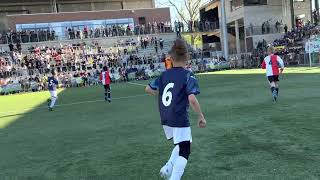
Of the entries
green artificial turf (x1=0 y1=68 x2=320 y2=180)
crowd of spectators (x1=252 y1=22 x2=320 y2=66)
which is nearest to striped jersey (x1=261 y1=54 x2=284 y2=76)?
green artificial turf (x1=0 y1=68 x2=320 y2=180)

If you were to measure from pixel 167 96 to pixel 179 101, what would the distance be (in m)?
0.16

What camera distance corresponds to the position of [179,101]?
549 cm

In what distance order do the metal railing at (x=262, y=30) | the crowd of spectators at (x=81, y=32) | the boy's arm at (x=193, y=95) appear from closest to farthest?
the boy's arm at (x=193, y=95)
the crowd of spectators at (x=81, y=32)
the metal railing at (x=262, y=30)

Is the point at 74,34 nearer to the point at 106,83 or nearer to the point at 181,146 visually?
the point at 106,83

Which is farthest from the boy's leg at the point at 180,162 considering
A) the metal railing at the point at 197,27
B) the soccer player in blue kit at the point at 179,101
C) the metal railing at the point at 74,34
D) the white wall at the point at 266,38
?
the metal railing at the point at 197,27

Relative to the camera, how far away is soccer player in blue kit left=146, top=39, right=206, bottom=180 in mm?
5410

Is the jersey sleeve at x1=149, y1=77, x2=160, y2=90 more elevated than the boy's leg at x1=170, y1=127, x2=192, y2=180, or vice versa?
the jersey sleeve at x1=149, y1=77, x2=160, y2=90

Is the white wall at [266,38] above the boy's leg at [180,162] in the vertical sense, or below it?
above

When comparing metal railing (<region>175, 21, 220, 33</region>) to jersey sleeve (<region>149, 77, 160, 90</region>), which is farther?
metal railing (<region>175, 21, 220, 33</region>)

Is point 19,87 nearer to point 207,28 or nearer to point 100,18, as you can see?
point 100,18

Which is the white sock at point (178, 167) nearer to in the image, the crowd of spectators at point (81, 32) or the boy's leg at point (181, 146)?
the boy's leg at point (181, 146)

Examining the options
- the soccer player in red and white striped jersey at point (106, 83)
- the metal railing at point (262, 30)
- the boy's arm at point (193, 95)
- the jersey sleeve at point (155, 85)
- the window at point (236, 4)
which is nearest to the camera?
the boy's arm at point (193, 95)

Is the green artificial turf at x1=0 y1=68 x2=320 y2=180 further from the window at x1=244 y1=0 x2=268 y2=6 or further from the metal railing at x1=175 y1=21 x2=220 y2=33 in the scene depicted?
the window at x1=244 y1=0 x2=268 y2=6

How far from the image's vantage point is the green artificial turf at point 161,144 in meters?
6.80
